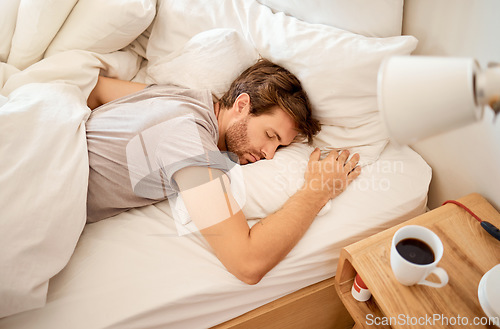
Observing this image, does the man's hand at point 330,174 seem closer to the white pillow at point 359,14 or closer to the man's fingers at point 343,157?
the man's fingers at point 343,157

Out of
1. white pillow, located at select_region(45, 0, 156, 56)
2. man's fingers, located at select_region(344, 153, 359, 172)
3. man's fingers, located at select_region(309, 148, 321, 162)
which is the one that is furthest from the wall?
white pillow, located at select_region(45, 0, 156, 56)

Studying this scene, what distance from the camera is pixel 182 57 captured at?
1.24 m

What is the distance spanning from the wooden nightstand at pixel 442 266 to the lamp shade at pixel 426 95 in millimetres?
392

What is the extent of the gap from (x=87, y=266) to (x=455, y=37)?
3.61 ft

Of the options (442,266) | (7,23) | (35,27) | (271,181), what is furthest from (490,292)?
(7,23)

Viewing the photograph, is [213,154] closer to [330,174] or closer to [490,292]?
[330,174]

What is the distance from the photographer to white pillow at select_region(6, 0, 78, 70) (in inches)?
45.5

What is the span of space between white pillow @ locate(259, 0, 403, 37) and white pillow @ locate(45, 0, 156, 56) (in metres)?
0.56

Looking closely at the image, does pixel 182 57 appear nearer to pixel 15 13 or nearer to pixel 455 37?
pixel 15 13

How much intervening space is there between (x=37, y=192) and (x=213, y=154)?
1.41ft

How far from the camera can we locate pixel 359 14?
3.39 feet

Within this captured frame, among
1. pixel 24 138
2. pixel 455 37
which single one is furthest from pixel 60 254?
pixel 455 37

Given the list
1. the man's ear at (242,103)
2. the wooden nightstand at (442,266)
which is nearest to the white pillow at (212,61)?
the man's ear at (242,103)

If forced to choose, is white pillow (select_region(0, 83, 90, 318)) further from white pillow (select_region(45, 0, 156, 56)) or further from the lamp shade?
the lamp shade
